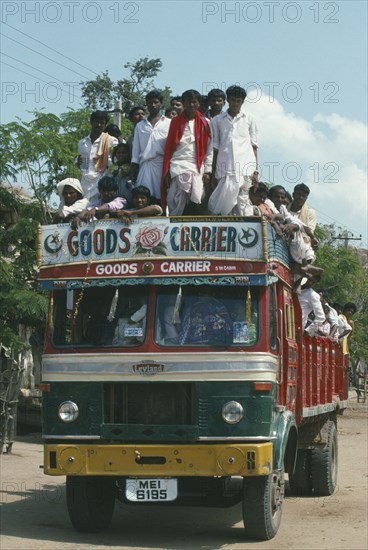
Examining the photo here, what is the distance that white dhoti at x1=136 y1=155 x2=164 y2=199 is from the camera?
34.1 feet

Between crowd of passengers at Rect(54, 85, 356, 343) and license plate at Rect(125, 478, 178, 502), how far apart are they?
230 cm

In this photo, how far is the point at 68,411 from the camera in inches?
369

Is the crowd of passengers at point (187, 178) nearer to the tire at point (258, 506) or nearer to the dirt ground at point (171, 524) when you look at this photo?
the tire at point (258, 506)

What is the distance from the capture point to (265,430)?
9.12m

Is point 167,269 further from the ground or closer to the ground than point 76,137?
closer to the ground

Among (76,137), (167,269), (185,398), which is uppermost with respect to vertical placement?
(76,137)

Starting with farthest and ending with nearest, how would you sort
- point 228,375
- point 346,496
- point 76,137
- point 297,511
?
point 76,137 < point 346,496 < point 297,511 < point 228,375

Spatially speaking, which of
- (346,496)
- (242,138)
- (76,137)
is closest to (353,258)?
(76,137)

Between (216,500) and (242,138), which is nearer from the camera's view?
(216,500)

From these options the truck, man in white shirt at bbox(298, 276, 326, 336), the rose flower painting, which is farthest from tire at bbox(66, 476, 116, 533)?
man in white shirt at bbox(298, 276, 326, 336)

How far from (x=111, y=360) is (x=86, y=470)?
977 millimetres

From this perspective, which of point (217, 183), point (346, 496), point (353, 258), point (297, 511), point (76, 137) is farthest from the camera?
point (353, 258)

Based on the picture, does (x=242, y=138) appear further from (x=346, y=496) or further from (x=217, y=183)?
(x=346, y=496)

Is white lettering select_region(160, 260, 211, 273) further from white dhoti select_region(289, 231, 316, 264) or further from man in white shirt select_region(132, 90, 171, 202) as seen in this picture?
white dhoti select_region(289, 231, 316, 264)
